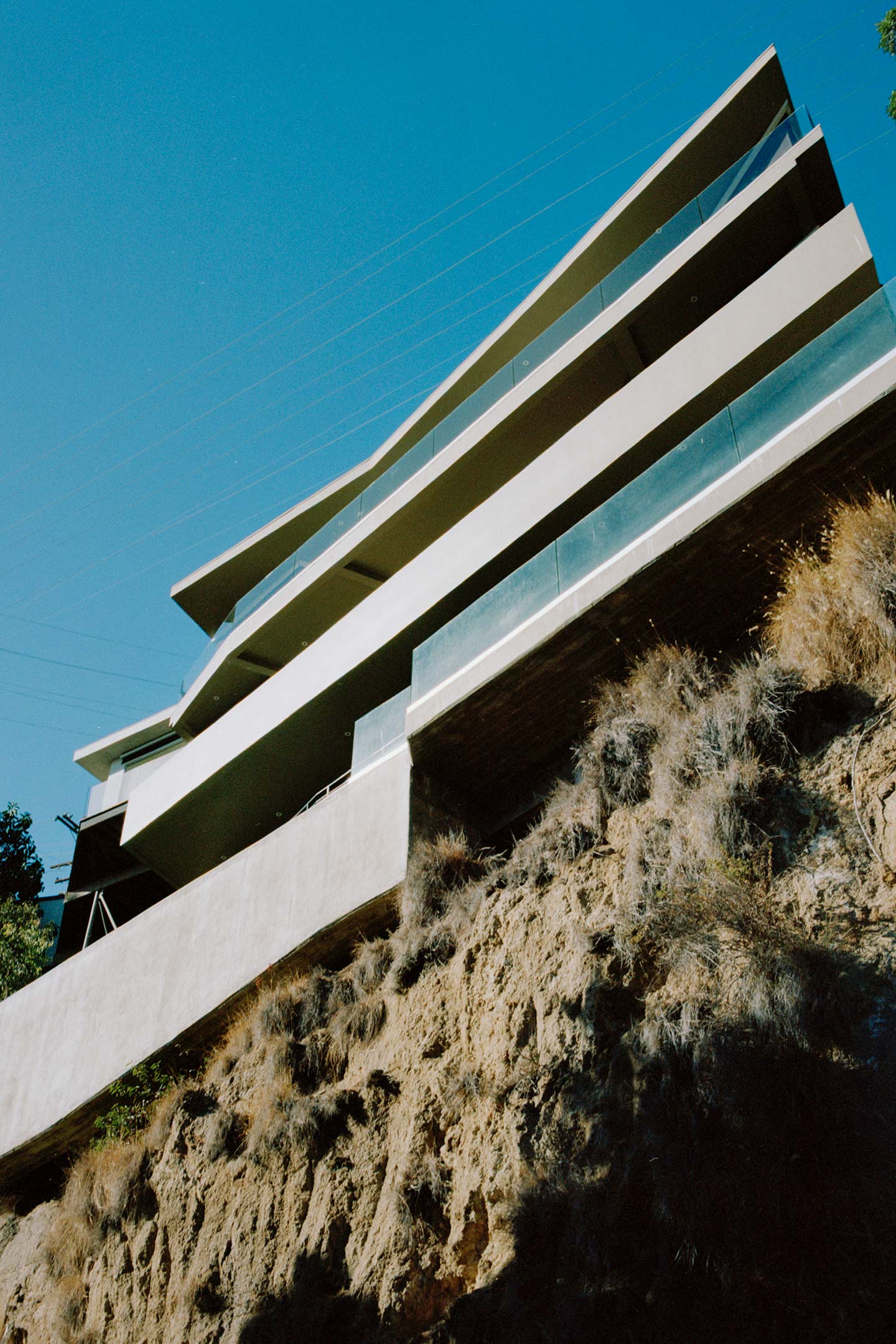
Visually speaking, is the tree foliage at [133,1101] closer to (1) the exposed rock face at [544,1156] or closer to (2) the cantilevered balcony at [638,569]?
(1) the exposed rock face at [544,1156]

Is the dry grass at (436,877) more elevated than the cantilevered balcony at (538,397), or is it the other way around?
the cantilevered balcony at (538,397)

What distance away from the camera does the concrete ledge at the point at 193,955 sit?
11.0 m

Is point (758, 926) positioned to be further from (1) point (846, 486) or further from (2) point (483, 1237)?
(1) point (846, 486)

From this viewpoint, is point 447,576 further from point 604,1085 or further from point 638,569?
point 604,1085

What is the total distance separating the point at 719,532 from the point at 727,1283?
5989 millimetres

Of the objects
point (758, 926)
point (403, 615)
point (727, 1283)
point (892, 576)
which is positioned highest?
point (403, 615)

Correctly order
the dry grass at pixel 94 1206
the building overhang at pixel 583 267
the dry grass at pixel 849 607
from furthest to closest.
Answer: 1. the building overhang at pixel 583 267
2. the dry grass at pixel 94 1206
3. the dry grass at pixel 849 607

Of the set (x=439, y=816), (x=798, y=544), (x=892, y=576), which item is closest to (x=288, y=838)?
(x=439, y=816)

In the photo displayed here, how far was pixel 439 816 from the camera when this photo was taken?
11.4m

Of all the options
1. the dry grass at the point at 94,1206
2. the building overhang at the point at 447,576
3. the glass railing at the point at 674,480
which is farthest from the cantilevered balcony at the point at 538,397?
the dry grass at the point at 94,1206

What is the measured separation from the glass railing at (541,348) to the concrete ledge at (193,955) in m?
6.05

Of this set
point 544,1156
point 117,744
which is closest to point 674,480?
point 544,1156

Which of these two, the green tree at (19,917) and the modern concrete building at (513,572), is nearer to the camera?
the modern concrete building at (513,572)

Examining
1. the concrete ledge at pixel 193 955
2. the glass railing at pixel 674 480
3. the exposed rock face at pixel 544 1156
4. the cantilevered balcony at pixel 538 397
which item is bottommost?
the exposed rock face at pixel 544 1156
